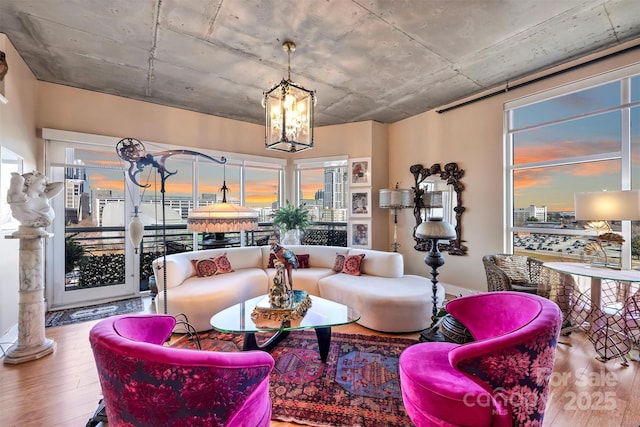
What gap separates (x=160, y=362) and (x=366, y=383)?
1666 mm

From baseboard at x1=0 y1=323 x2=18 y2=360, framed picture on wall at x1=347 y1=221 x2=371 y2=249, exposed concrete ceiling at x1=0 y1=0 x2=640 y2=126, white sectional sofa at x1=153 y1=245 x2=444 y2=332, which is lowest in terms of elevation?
baseboard at x1=0 y1=323 x2=18 y2=360

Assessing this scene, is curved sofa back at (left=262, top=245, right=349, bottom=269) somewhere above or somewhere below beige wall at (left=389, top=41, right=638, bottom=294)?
below

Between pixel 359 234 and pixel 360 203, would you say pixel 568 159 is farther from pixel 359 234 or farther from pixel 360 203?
pixel 359 234

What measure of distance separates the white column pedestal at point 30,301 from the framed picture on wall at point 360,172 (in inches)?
170

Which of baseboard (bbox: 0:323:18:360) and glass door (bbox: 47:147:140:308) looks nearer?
baseboard (bbox: 0:323:18:360)

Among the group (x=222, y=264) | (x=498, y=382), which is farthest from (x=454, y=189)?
(x=222, y=264)

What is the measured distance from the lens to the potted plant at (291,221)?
16.9 ft

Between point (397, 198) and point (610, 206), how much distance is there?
8.70ft

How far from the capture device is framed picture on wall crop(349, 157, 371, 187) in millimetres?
5188

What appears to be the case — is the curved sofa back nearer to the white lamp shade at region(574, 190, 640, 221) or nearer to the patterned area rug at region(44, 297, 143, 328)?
the patterned area rug at region(44, 297, 143, 328)

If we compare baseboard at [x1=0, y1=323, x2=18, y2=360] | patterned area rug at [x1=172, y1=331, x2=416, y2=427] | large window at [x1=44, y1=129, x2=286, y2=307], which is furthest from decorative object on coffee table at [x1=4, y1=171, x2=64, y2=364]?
patterned area rug at [x1=172, y1=331, x2=416, y2=427]

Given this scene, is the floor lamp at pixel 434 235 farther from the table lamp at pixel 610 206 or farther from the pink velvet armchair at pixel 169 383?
the pink velvet armchair at pixel 169 383

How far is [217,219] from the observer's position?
1676 mm

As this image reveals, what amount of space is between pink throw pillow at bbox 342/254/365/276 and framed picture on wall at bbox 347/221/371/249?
1247mm
